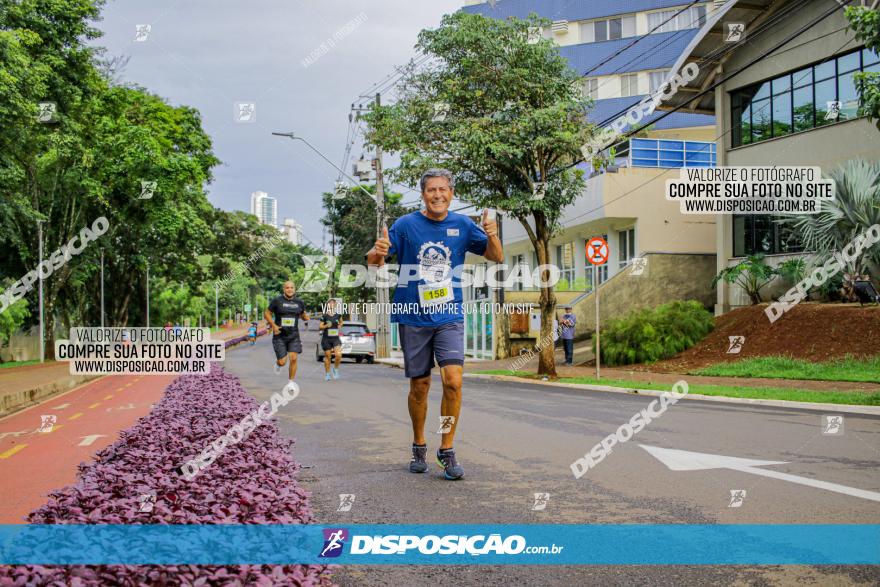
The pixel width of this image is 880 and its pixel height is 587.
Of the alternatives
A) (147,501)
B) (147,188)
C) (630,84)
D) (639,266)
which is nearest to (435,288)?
(147,501)

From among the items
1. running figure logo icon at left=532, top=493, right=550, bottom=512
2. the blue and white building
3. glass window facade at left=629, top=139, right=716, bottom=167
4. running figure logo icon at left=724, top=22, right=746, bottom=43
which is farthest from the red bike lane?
glass window facade at left=629, top=139, right=716, bottom=167

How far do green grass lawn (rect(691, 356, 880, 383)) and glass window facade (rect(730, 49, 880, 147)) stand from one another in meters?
7.30

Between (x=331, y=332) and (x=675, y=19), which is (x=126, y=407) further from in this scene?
(x=675, y=19)

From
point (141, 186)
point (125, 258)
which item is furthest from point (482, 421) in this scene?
point (125, 258)

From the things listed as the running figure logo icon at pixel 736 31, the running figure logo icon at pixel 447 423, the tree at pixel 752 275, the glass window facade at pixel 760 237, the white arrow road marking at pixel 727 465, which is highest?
the running figure logo icon at pixel 736 31

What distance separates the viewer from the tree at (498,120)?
19000 millimetres

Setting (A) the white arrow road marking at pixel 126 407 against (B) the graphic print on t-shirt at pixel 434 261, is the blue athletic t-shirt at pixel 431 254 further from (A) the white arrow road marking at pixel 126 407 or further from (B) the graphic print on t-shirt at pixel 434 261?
(A) the white arrow road marking at pixel 126 407

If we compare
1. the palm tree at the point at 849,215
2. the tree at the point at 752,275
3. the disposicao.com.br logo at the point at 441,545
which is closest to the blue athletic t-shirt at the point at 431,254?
the disposicao.com.br logo at the point at 441,545

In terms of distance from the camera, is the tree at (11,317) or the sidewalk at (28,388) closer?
the sidewalk at (28,388)

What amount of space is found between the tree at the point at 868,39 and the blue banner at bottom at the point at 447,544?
27.5 feet

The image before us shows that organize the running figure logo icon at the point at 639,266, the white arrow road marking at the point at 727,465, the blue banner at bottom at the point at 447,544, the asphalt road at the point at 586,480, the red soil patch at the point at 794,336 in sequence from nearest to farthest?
the blue banner at bottom at the point at 447,544 < the asphalt road at the point at 586,480 < the white arrow road marking at the point at 727,465 < the red soil patch at the point at 794,336 < the running figure logo icon at the point at 639,266

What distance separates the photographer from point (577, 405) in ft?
40.4

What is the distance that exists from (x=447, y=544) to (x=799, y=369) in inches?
604

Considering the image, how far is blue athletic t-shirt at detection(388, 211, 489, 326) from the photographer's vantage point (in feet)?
A: 19.6
